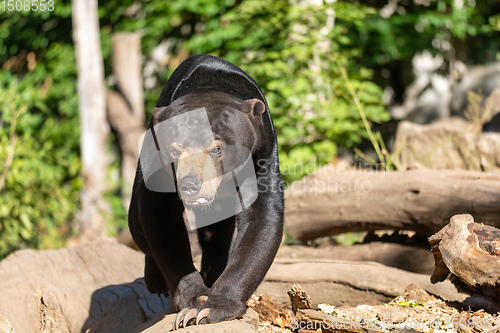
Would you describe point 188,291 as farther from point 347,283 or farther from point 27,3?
point 27,3

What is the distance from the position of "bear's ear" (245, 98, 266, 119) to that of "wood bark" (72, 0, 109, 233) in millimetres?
5091

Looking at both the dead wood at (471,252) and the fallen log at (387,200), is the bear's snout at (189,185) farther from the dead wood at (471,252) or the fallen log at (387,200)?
the fallen log at (387,200)

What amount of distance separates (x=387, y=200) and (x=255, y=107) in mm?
1705


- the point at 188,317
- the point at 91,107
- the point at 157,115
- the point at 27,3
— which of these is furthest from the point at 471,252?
the point at 27,3

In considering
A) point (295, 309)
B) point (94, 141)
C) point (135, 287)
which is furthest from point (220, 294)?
point (94, 141)

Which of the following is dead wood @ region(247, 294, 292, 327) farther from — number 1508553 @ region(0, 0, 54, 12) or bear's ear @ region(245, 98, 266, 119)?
number 1508553 @ region(0, 0, 54, 12)

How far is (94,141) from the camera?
7797mm

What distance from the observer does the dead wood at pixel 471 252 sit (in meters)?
2.63

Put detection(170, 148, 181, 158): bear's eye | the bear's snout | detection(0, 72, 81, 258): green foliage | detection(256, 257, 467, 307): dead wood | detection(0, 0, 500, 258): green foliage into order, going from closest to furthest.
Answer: the bear's snout < detection(170, 148, 181, 158): bear's eye < detection(256, 257, 467, 307): dead wood < detection(0, 72, 81, 258): green foliage < detection(0, 0, 500, 258): green foliage

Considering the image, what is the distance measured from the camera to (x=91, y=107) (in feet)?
25.3

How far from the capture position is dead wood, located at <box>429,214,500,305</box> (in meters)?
2.63

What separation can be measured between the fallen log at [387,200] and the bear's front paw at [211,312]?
1.84 meters

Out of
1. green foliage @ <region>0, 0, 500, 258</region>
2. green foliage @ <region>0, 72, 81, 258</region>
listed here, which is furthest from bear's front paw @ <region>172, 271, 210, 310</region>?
green foliage @ <region>0, 72, 81, 258</region>

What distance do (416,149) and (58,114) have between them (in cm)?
586
